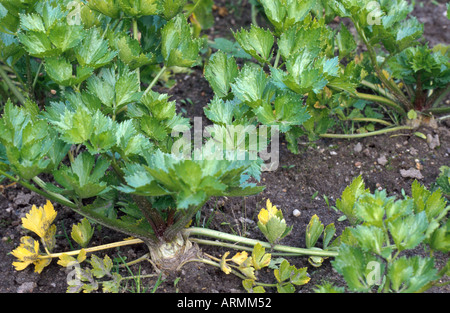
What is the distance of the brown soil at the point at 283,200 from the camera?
179 centimetres

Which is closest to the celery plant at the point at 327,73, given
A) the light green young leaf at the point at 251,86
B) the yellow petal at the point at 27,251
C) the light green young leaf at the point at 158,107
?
the light green young leaf at the point at 251,86

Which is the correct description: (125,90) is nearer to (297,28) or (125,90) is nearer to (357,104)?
(297,28)

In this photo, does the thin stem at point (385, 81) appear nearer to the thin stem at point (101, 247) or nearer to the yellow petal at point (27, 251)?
the thin stem at point (101, 247)

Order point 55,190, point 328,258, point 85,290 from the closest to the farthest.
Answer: point 55,190 → point 85,290 → point 328,258

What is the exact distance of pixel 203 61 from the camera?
2.80m

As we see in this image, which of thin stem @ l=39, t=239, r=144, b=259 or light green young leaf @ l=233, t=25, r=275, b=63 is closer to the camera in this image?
thin stem @ l=39, t=239, r=144, b=259

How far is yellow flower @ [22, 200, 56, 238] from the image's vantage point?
69.7 inches

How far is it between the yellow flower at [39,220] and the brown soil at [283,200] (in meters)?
0.15

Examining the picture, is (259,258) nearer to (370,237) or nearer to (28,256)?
(370,237)

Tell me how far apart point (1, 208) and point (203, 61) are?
123 centimetres

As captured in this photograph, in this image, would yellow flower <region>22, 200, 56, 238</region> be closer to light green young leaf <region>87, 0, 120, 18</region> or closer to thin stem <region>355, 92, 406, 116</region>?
light green young leaf <region>87, 0, 120, 18</region>

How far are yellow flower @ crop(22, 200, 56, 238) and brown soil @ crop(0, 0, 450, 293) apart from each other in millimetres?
147

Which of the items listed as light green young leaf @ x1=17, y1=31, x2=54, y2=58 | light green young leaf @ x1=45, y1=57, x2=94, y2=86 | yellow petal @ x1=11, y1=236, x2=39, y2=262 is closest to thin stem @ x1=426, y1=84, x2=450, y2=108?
light green young leaf @ x1=45, y1=57, x2=94, y2=86

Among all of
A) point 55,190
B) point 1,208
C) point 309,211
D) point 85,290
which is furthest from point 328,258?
point 1,208
